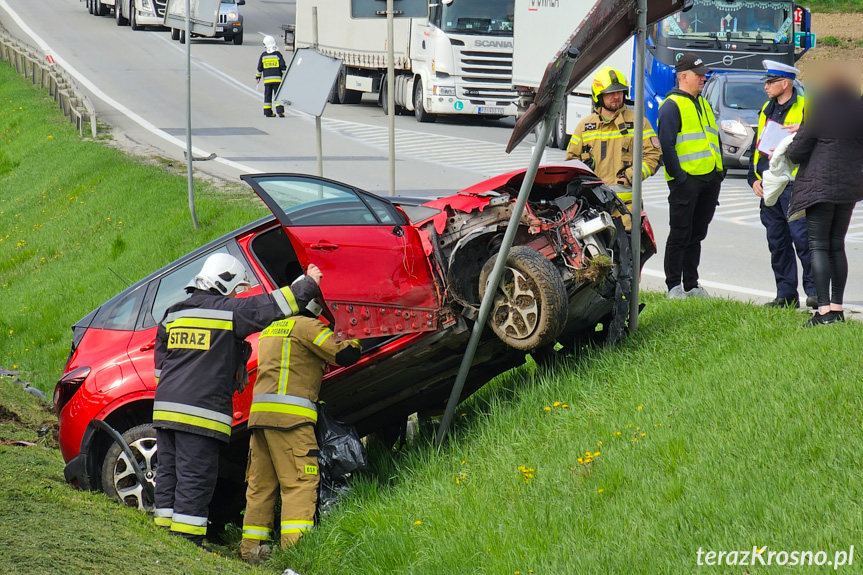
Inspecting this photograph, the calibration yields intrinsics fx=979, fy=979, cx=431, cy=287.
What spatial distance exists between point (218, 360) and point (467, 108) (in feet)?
58.8

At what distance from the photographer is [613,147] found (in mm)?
7164

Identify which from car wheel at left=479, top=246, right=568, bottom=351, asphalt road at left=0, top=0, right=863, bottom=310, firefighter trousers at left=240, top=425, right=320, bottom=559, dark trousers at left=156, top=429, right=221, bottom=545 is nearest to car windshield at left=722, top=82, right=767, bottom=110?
asphalt road at left=0, top=0, right=863, bottom=310

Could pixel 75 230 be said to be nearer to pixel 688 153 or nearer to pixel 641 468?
pixel 688 153

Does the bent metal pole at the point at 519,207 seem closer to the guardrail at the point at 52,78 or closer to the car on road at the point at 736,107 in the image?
the car on road at the point at 736,107

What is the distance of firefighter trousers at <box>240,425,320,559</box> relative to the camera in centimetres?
557

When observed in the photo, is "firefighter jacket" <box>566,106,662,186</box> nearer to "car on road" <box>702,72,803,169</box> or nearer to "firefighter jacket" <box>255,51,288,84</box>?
"car on road" <box>702,72,803,169</box>

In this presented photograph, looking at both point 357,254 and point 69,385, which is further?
point 69,385

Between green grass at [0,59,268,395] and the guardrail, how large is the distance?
2.79 ft

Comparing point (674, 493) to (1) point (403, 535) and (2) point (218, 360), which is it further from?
(2) point (218, 360)

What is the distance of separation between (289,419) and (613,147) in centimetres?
320

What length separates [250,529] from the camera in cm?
568

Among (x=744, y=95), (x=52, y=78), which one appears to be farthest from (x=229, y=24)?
(x=744, y=95)

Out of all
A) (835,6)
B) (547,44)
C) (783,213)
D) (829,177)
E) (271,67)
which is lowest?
(783,213)

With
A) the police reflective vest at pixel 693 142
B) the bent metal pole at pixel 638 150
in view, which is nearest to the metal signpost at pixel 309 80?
the police reflective vest at pixel 693 142
